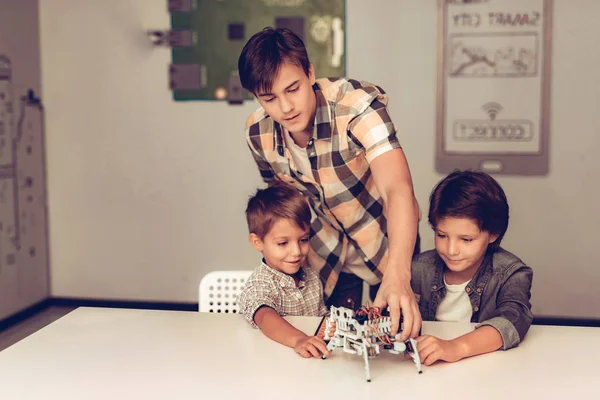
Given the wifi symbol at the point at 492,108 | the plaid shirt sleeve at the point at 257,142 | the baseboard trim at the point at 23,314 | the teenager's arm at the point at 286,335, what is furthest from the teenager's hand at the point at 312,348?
the baseboard trim at the point at 23,314

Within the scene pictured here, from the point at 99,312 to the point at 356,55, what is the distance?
2216 millimetres

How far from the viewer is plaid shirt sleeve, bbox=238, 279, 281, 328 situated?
1.42 meters

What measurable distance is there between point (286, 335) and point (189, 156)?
2.39 m

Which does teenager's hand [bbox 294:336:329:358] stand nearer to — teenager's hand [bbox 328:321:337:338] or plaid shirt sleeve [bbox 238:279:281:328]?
teenager's hand [bbox 328:321:337:338]

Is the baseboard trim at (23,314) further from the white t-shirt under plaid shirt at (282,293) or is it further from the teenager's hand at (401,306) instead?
the teenager's hand at (401,306)

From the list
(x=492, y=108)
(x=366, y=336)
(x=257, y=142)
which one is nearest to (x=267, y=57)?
(x=257, y=142)

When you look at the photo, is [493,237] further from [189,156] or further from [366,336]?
[189,156]

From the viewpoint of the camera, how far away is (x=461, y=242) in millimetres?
1554

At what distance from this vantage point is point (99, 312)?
1.53m

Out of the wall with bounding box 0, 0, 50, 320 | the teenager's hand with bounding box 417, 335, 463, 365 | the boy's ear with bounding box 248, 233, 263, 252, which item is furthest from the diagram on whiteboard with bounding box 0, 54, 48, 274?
the teenager's hand with bounding box 417, 335, 463, 365

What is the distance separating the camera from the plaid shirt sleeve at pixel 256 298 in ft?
4.66

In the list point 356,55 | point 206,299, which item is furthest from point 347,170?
point 356,55

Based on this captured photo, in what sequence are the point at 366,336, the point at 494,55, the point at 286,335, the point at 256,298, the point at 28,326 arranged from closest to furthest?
the point at 366,336
the point at 286,335
the point at 256,298
the point at 494,55
the point at 28,326

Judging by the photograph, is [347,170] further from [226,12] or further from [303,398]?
[226,12]
